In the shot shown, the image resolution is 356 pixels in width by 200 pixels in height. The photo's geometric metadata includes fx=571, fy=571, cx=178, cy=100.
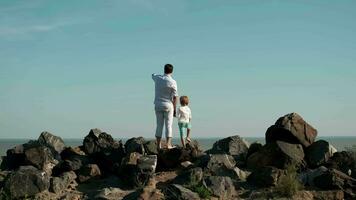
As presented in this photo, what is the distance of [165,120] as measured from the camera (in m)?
17.3

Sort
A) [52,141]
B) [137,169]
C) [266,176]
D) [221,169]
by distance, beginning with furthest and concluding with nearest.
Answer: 1. [52,141]
2. [221,169]
3. [137,169]
4. [266,176]

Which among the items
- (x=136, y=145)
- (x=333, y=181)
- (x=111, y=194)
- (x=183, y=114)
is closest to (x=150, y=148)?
(x=136, y=145)

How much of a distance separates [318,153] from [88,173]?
6.81 m

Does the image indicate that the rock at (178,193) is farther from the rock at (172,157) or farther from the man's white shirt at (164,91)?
the man's white shirt at (164,91)

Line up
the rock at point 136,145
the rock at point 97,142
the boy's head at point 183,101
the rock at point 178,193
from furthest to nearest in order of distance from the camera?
the boy's head at point 183,101 → the rock at point 97,142 → the rock at point 136,145 → the rock at point 178,193

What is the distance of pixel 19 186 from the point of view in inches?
583

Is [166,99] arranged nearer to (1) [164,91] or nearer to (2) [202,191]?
Result: (1) [164,91]

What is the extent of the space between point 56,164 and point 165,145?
347 cm

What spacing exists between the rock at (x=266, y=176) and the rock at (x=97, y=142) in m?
4.90

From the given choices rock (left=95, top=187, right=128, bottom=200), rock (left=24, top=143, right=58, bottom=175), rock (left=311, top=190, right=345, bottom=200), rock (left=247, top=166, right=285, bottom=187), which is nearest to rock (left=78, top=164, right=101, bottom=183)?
rock (left=24, top=143, right=58, bottom=175)

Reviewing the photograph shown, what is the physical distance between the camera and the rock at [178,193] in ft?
45.7

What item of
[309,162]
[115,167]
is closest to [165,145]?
[115,167]

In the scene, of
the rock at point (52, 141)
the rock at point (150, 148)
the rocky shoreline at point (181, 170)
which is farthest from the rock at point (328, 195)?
the rock at point (52, 141)

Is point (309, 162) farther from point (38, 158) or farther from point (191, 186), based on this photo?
point (38, 158)
